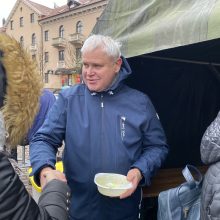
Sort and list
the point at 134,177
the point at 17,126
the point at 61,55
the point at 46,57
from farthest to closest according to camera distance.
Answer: the point at 46,57, the point at 61,55, the point at 134,177, the point at 17,126

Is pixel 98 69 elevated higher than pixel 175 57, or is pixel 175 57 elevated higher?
pixel 175 57

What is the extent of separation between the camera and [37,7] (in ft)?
184

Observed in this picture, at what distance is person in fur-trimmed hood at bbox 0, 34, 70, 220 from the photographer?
132cm

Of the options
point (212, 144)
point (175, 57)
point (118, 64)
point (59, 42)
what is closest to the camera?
point (212, 144)

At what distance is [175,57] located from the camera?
3.55 meters

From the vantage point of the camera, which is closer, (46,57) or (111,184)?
(111,184)

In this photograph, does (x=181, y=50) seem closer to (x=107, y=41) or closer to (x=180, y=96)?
(x=180, y=96)

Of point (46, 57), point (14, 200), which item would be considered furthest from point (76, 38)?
point (14, 200)

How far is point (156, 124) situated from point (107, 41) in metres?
0.69

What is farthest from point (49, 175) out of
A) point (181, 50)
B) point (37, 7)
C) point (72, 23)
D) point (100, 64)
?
point (37, 7)

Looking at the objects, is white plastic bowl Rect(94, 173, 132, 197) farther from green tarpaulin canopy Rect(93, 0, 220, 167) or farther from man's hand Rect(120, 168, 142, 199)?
green tarpaulin canopy Rect(93, 0, 220, 167)

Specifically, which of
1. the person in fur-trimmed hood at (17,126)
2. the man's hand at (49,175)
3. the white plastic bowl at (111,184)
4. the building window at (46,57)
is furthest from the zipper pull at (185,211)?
the building window at (46,57)

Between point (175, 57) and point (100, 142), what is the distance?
1.41 m

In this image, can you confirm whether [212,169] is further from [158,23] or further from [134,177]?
[158,23]
